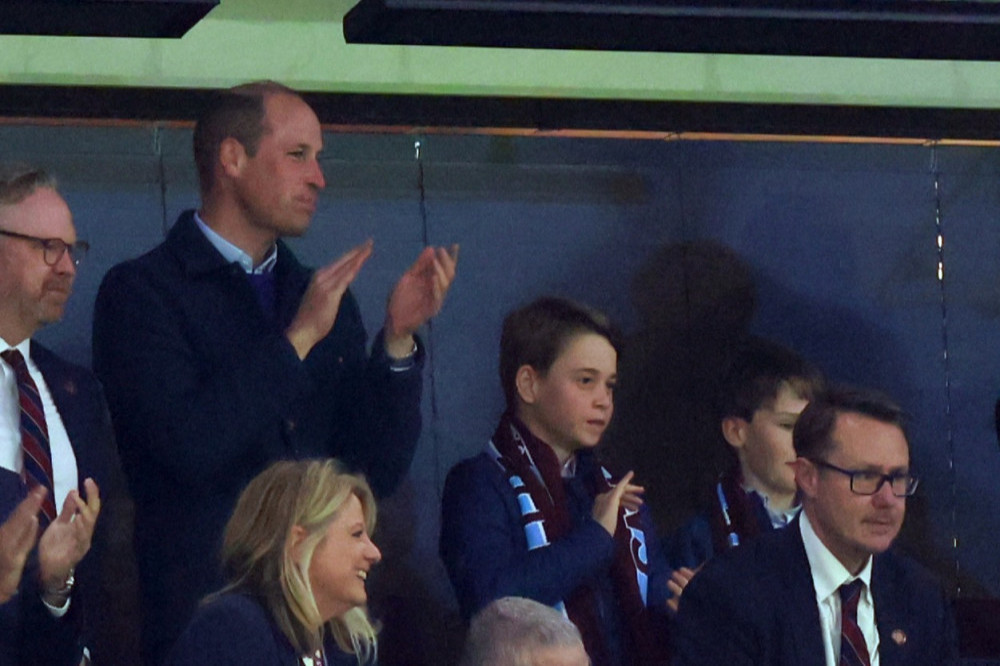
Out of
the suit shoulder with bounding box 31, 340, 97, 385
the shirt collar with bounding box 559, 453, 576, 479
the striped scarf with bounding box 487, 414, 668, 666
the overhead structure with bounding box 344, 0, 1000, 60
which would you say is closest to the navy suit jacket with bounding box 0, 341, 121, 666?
the suit shoulder with bounding box 31, 340, 97, 385

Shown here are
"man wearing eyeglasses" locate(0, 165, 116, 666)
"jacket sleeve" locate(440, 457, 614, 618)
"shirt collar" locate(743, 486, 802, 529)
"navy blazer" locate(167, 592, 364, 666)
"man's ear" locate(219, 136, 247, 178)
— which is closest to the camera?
"navy blazer" locate(167, 592, 364, 666)

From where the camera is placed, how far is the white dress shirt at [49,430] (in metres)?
4.74

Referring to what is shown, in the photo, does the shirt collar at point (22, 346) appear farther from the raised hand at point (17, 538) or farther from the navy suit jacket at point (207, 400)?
the raised hand at point (17, 538)

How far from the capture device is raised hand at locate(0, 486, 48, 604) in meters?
4.40

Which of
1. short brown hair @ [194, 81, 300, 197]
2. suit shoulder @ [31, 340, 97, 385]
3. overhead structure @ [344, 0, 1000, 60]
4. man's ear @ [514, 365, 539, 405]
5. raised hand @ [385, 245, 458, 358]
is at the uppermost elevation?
overhead structure @ [344, 0, 1000, 60]

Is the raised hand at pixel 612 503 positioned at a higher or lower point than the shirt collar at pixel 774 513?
higher

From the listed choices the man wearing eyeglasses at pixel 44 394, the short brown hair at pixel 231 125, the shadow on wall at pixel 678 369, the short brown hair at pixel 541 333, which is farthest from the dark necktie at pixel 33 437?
the shadow on wall at pixel 678 369

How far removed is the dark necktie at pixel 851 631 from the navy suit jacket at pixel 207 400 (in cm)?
109

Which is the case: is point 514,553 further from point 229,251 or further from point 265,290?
point 229,251

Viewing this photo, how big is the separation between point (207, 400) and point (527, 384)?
0.96 metres

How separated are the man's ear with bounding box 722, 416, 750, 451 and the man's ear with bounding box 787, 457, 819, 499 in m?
0.95

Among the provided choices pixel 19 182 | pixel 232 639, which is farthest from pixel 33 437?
pixel 232 639

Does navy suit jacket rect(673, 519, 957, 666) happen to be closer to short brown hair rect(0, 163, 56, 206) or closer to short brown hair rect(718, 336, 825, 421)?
short brown hair rect(718, 336, 825, 421)

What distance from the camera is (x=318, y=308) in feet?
16.2
